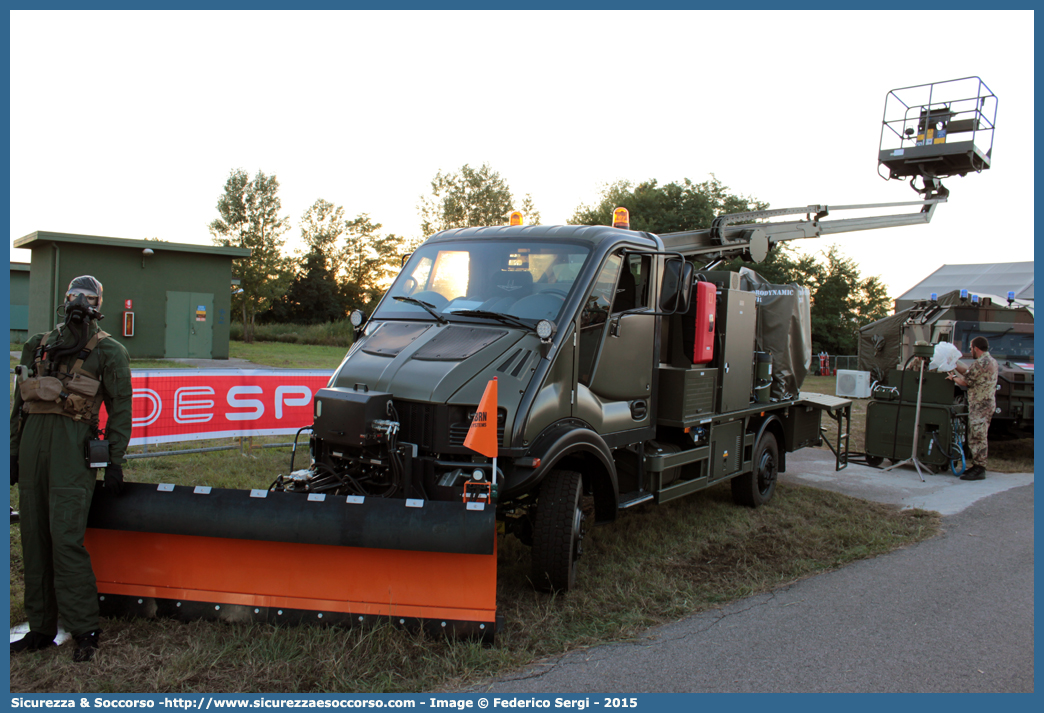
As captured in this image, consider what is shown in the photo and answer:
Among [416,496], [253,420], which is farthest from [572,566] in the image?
[253,420]

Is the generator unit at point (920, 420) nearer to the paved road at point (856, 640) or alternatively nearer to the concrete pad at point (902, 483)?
the concrete pad at point (902, 483)

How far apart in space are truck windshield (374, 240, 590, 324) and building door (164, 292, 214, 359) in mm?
19606

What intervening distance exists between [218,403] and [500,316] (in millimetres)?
4917

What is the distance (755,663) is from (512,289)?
2.91 metres

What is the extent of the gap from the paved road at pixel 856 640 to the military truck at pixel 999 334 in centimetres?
616

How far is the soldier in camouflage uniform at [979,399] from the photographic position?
949cm

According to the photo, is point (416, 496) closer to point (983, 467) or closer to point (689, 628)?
point (689, 628)

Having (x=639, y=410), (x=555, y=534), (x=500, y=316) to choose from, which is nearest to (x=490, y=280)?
(x=500, y=316)

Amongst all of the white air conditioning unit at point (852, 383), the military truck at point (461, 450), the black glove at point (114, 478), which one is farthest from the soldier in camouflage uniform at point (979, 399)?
the black glove at point (114, 478)

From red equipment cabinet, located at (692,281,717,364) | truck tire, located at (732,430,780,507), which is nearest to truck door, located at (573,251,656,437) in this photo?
red equipment cabinet, located at (692,281,717,364)

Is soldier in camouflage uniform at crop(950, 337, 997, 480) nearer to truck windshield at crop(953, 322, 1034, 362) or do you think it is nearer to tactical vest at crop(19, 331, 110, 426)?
truck windshield at crop(953, 322, 1034, 362)

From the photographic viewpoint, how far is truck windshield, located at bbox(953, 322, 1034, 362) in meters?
12.2

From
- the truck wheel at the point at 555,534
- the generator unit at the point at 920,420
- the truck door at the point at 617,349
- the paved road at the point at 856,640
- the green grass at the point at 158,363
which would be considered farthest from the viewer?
the green grass at the point at 158,363

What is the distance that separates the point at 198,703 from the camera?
326 cm
